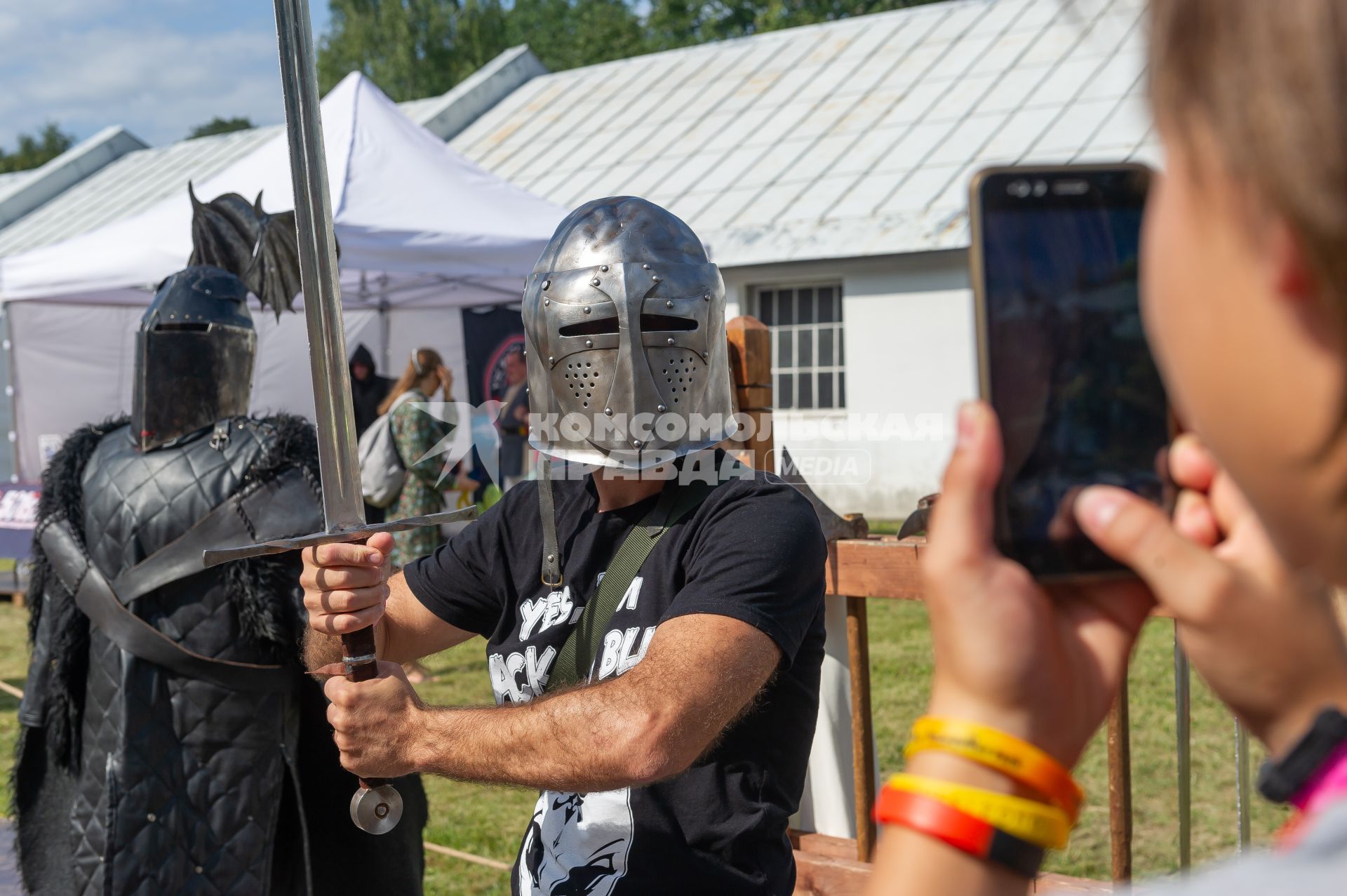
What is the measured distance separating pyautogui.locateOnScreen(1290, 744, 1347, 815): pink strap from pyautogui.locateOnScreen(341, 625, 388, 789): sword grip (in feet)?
5.00

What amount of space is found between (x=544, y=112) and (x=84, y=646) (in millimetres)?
16577

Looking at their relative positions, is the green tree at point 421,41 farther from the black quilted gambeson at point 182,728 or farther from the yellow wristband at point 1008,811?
the yellow wristband at point 1008,811

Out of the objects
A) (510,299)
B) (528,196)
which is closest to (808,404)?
(510,299)

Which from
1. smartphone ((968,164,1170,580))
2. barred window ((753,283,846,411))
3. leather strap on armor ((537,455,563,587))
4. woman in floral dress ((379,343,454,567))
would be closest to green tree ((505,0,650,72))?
barred window ((753,283,846,411))

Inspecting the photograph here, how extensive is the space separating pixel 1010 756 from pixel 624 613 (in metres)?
1.13

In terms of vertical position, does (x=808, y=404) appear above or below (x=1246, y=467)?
below

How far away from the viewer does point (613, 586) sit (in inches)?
79.9

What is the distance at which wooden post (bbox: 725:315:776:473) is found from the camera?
11.3ft

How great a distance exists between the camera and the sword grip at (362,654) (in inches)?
78.4

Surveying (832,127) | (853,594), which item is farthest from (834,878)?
(832,127)

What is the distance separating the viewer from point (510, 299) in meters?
11.3

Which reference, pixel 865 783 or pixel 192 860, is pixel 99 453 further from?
pixel 865 783

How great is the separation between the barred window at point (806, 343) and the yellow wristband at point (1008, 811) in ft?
43.9

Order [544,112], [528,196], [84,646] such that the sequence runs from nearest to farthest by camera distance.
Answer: [84,646] → [528,196] → [544,112]
